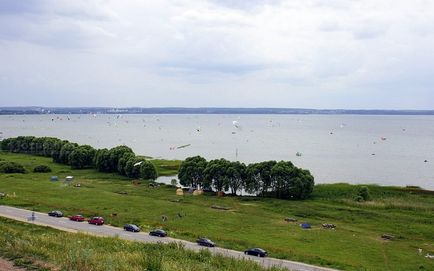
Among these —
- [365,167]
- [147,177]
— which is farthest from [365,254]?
[365,167]

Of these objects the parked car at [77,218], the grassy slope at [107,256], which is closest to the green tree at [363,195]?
the parked car at [77,218]

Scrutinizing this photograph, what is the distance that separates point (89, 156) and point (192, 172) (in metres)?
31.8

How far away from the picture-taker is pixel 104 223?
48469mm

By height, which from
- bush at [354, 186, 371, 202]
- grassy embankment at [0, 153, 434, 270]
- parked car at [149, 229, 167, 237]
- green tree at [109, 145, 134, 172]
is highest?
green tree at [109, 145, 134, 172]

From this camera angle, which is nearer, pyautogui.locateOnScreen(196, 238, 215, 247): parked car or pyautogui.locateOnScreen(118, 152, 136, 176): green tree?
pyautogui.locateOnScreen(196, 238, 215, 247): parked car

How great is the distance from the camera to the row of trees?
236ft

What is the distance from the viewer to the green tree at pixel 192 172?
78500mm

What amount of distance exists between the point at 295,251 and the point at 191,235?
9906 millimetres

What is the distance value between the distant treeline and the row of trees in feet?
34.3

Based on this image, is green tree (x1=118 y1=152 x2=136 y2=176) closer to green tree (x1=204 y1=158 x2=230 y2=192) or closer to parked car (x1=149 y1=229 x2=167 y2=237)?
green tree (x1=204 y1=158 x2=230 y2=192)

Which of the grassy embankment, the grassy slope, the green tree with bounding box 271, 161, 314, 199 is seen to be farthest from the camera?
the green tree with bounding box 271, 161, 314, 199

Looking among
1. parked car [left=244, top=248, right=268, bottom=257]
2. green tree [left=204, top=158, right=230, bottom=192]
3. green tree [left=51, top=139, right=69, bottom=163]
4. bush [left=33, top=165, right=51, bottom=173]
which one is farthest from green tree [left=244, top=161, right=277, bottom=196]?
green tree [left=51, top=139, right=69, bottom=163]

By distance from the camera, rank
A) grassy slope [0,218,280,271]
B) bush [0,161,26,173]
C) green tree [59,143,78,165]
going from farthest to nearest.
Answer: green tree [59,143,78,165] < bush [0,161,26,173] < grassy slope [0,218,280,271]

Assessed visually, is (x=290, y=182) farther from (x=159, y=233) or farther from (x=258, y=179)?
(x=159, y=233)
